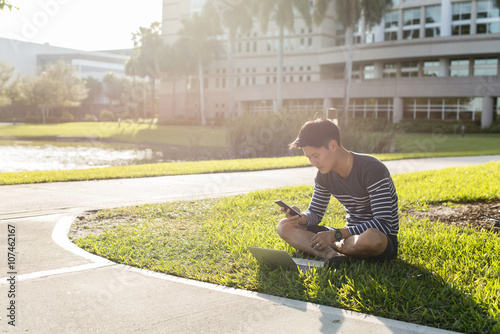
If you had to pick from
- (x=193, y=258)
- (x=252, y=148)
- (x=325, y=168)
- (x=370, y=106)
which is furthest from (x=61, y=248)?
(x=370, y=106)

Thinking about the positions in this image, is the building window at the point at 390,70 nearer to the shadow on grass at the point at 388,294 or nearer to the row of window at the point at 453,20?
the row of window at the point at 453,20

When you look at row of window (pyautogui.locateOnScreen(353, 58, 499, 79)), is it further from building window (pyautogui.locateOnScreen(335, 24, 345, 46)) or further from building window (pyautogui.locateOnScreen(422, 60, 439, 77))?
building window (pyautogui.locateOnScreen(335, 24, 345, 46))

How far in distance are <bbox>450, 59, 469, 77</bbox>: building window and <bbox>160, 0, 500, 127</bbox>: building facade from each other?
4.0 inches

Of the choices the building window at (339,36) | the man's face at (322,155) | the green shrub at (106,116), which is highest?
the building window at (339,36)

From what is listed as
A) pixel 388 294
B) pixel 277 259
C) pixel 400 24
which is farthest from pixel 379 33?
pixel 388 294

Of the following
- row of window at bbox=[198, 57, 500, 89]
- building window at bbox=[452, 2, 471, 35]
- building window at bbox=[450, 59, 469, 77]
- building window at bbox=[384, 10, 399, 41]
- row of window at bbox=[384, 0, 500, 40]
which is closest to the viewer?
row of window at bbox=[198, 57, 500, 89]

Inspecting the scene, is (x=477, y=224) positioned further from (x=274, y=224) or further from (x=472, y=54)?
(x=472, y=54)

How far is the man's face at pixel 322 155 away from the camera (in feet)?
14.6

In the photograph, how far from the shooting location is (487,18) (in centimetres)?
5631

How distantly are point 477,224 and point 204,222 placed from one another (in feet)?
11.3

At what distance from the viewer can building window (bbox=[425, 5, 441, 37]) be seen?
59.8m

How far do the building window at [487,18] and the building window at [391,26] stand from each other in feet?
30.7

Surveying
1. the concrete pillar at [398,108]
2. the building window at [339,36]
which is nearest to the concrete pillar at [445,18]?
the concrete pillar at [398,108]

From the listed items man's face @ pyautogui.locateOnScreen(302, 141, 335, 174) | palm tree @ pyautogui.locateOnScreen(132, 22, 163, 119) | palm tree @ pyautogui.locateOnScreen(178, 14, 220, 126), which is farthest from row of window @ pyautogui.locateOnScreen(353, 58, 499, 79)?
man's face @ pyautogui.locateOnScreen(302, 141, 335, 174)
